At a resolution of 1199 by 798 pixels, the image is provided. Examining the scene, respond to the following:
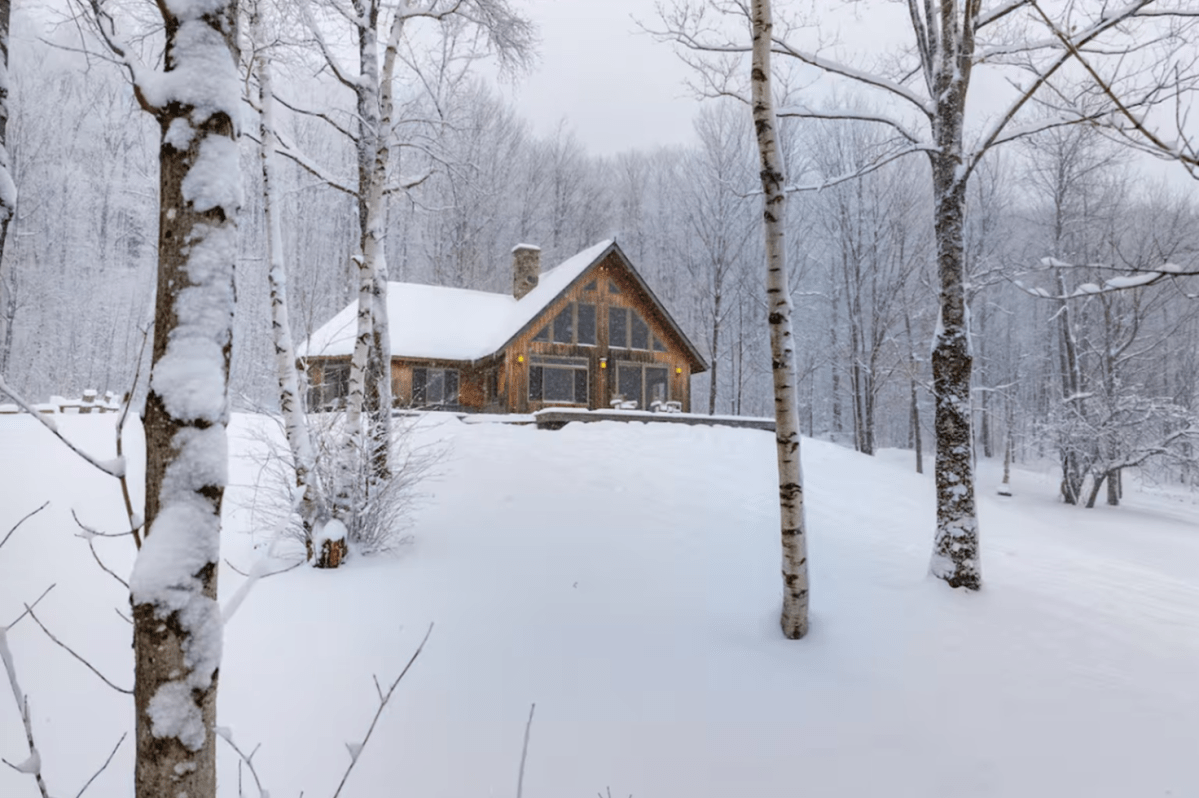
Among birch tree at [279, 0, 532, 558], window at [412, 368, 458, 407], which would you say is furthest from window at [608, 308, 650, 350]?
birch tree at [279, 0, 532, 558]

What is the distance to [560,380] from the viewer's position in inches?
766

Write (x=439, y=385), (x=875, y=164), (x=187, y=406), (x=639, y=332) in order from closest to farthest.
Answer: (x=187, y=406), (x=875, y=164), (x=439, y=385), (x=639, y=332)

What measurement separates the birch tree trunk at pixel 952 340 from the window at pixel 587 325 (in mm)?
13614

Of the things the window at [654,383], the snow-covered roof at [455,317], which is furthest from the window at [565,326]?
the window at [654,383]

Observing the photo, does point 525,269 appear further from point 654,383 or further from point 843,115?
point 843,115

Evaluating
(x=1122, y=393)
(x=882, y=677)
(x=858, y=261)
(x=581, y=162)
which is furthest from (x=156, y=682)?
(x=581, y=162)

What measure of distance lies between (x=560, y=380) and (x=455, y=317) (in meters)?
3.82

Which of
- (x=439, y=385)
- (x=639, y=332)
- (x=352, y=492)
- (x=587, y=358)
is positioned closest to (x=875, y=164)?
(x=352, y=492)

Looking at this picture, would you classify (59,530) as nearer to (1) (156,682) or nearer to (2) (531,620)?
(2) (531,620)

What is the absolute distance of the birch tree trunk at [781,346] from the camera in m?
4.64

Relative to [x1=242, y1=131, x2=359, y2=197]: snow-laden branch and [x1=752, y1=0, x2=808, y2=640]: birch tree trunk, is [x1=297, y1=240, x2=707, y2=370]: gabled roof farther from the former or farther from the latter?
[x1=752, y1=0, x2=808, y2=640]: birch tree trunk

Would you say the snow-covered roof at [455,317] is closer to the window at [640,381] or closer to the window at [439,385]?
the window at [439,385]

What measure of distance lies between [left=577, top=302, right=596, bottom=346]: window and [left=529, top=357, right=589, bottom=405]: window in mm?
665

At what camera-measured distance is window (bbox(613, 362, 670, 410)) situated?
787 inches
